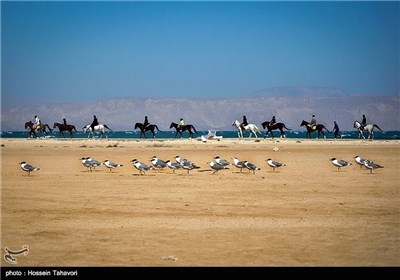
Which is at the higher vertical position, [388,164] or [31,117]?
[388,164]

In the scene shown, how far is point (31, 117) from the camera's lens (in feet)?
611

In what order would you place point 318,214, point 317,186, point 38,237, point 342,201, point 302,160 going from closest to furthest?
point 38,237 < point 318,214 < point 342,201 < point 317,186 < point 302,160

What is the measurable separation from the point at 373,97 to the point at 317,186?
634ft

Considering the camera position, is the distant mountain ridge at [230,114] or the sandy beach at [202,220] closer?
the sandy beach at [202,220]

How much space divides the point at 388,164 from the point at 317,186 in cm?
872

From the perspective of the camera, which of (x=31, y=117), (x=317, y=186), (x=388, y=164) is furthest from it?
(x=31, y=117)

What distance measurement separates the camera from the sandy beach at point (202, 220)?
7426 mm

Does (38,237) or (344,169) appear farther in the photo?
(344,169)

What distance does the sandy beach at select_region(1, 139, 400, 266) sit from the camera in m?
7.43

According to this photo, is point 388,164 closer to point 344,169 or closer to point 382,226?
point 344,169

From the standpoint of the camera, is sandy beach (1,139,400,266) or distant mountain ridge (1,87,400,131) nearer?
sandy beach (1,139,400,266)

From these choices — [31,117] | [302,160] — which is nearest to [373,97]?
[31,117]

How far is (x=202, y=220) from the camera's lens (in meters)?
9.89

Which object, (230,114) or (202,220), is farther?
(230,114)
